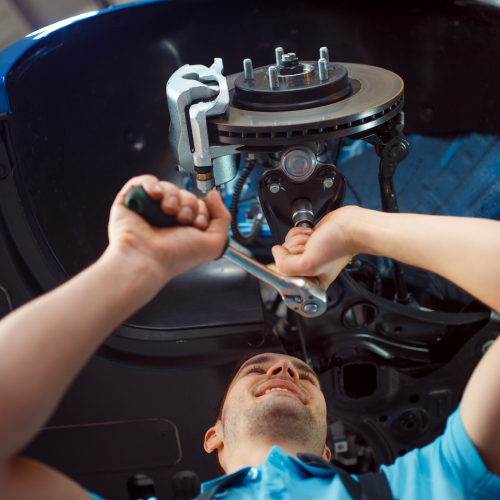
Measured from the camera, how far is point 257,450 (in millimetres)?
898

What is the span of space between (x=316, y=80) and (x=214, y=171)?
247mm

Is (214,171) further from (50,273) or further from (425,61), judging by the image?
(425,61)

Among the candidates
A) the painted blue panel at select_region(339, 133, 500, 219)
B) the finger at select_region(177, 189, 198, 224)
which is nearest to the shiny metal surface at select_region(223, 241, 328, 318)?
the finger at select_region(177, 189, 198, 224)

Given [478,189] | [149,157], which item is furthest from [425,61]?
[149,157]

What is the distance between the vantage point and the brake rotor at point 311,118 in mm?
783

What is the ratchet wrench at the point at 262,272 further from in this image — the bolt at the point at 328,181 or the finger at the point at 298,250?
the bolt at the point at 328,181

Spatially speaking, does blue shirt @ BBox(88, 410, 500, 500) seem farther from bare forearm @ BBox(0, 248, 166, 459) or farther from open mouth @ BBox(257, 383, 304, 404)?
bare forearm @ BBox(0, 248, 166, 459)

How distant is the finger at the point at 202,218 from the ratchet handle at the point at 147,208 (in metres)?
0.03

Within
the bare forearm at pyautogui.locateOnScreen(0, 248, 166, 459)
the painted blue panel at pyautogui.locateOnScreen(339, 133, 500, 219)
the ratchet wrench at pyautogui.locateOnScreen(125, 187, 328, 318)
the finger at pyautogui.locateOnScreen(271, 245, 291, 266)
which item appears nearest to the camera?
the bare forearm at pyautogui.locateOnScreen(0, 248, 166, 459)

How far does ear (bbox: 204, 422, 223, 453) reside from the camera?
3.31ft

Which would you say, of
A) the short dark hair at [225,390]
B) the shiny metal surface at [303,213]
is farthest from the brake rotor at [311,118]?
the short dark hair at [225,390]

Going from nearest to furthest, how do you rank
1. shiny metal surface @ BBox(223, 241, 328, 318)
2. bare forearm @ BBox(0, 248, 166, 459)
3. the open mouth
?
bare forearm @ BBox(0, 248, 166, 459), shiny metal surface @ BBox(223, 241, 328, 318), the open mouth

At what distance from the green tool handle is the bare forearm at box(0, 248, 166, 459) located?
0.20 feet

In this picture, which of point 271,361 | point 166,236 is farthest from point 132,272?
point 271,361
